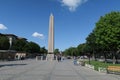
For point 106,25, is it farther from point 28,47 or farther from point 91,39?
point 28,47

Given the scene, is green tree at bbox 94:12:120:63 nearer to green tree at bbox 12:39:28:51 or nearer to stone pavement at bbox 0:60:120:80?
stone pavement at bbox 0:60:120:80

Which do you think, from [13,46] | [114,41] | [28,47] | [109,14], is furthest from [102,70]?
[28,47]

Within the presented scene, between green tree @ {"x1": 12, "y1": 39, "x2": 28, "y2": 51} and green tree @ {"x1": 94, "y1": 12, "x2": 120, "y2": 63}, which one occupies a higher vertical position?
green tree @ {"x1": 12, "y1": 39, "x2": 28, "y2": 51}

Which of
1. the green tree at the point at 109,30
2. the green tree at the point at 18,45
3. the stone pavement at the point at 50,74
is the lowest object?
the stone pavement at the point at 50,74

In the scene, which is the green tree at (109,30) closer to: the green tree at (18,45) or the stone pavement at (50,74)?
the stone pavement at (50,74)

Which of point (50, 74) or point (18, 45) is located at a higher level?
point (18, 45)

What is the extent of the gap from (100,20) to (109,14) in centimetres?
254

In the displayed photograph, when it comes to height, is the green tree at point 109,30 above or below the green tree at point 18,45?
below

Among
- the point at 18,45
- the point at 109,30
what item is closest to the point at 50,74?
the point at 109,30

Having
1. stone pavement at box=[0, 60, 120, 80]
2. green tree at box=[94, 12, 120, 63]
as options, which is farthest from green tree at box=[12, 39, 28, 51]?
stone pavement at box=[0, 60, 120, 80]

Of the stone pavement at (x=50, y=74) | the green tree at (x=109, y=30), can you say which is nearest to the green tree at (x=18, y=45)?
the green tree at (x=109, y=30)

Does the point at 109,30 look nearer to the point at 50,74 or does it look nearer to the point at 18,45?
the point at 50,74

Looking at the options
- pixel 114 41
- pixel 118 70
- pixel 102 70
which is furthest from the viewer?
pixel 114 41

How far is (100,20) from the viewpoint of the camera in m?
63.3
